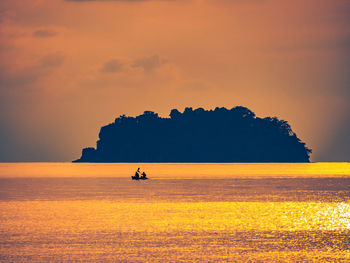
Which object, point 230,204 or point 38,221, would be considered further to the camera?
point 230,204

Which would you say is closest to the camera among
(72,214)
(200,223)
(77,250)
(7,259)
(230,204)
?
(7,259)

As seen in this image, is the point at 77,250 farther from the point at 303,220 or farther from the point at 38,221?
the point at 303,220

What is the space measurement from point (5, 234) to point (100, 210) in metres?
21.0

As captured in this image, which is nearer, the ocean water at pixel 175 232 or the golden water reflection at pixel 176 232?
the ocean water at pixel 175 232

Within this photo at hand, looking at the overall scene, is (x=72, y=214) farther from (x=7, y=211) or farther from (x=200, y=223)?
(x=200, y=223)

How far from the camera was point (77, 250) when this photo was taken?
3644 centimetres

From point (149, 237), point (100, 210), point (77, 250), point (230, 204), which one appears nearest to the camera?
point (77, 250)

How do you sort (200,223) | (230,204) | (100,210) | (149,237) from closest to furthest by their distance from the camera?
(149,237)
(200,223)
(100,210)
(230,204)

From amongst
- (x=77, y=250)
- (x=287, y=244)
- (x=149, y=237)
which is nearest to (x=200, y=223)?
(x=149, y=237)

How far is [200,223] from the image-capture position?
50.8m

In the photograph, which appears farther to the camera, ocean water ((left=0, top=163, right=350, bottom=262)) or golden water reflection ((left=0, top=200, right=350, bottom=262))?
golden water reflection ((left=0, top=200, right=350, bottom=262))

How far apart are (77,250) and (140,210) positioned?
28.2 m

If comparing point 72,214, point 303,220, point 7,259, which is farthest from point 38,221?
point 303,220

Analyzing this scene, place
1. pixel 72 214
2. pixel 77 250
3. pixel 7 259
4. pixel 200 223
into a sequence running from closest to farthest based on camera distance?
pixel 7 259, pixel 77 250, pixel 200 223, pixel 72 214
